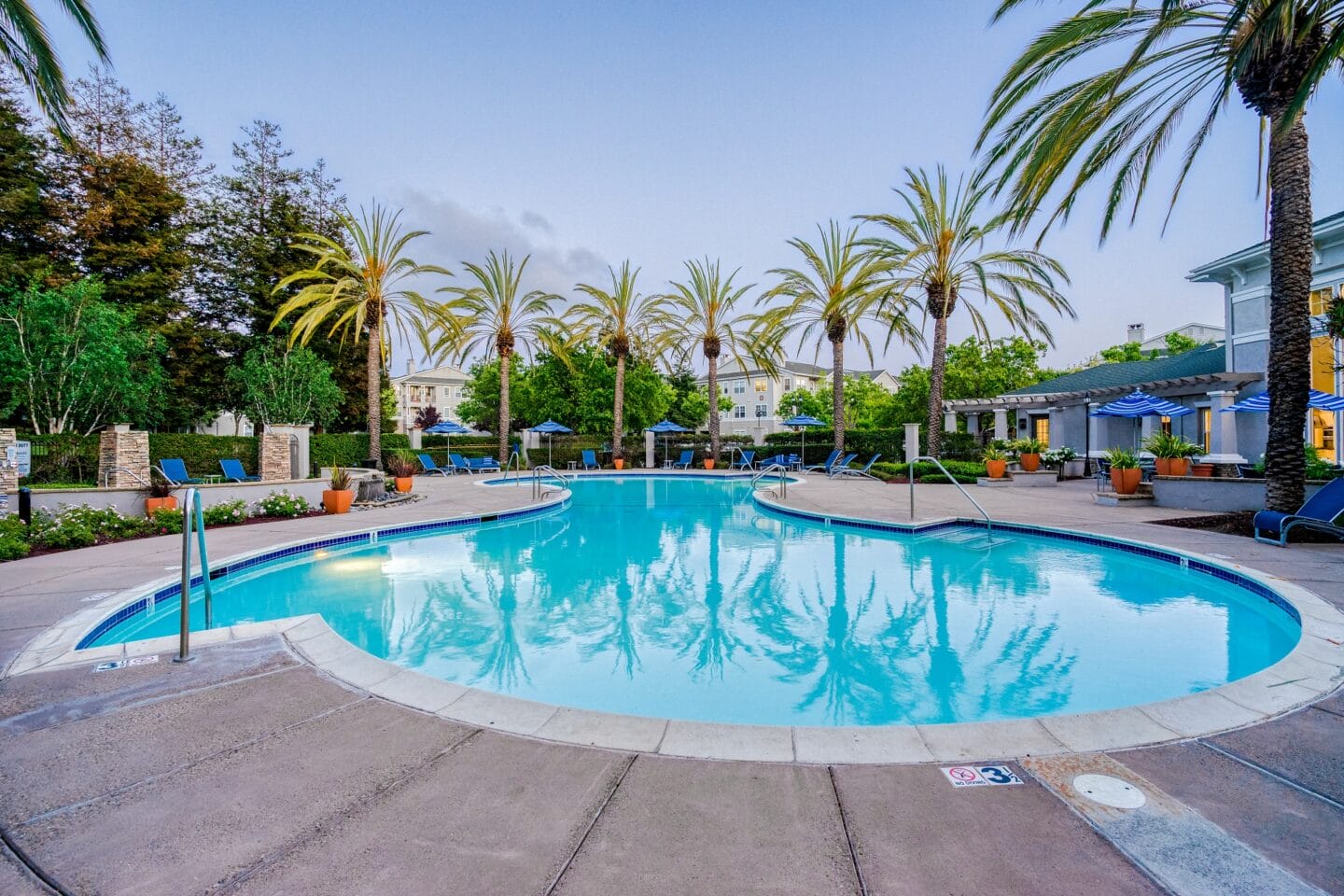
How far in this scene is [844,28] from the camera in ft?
43.0

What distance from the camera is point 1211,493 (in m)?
11.3

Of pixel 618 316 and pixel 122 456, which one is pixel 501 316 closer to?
pixel 618 316

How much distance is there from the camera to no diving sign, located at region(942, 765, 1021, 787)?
96.7 inches

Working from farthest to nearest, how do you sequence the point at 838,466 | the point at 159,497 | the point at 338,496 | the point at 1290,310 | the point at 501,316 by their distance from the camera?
the point at 501,316 < the point at 838,466 < the point at 338,496 < the point at 159,497 < the point at 1290,310

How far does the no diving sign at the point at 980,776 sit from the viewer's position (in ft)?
8.05

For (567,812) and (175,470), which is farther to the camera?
(175,470)

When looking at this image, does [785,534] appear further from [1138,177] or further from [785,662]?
[1138,177]

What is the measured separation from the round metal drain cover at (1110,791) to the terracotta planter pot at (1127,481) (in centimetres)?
1306

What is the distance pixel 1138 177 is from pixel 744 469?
1689 centimetres

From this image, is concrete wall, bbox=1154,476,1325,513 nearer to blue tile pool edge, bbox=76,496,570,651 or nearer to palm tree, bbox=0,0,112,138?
blue tile pool edge, bbox=76,496,570,651

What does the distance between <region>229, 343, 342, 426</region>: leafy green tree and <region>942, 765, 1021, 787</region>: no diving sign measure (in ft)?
82.7

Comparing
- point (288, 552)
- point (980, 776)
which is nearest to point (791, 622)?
point (980, 776)

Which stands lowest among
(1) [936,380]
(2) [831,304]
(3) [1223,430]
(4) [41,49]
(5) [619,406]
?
(3) [1223,430]

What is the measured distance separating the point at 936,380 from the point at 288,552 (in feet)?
59.4
